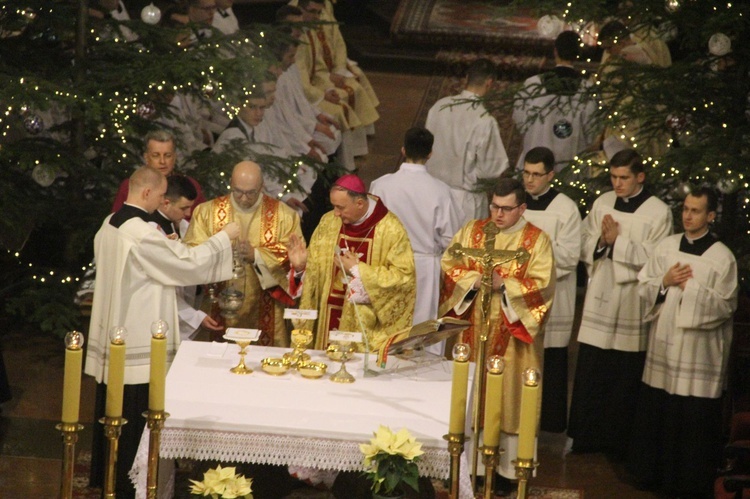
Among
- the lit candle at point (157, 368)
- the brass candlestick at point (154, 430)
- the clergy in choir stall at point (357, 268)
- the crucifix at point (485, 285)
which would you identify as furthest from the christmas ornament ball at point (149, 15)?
the brass candlestick at point (154, 430)

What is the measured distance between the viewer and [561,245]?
25.8ft

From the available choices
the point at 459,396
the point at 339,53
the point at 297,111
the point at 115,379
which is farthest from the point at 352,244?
the point at 339,53

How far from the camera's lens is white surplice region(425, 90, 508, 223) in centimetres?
998

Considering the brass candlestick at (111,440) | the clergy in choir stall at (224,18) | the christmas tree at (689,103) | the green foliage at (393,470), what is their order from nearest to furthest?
the brass candlestick at (111,440)
the green foliage at (393,470)
the christmas tree at (689,103)
the clergy in choir stall at (224,18)

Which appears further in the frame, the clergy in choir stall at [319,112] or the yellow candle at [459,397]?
the clergy in choir stall at [319,112]

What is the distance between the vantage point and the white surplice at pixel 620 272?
25.8 ft

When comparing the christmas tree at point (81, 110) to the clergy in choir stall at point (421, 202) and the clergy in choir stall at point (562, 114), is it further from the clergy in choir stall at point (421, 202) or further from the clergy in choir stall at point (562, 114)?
the clergy in choir stall at point (562, 114)

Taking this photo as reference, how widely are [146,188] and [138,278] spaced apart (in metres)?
0.47

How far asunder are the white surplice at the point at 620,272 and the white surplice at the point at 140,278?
2.55 meters

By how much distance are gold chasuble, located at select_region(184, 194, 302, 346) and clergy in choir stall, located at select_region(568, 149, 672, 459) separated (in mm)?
1990

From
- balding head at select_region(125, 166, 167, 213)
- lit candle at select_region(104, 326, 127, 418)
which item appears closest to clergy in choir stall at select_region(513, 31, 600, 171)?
balding head at select_region(125, 166, 167, 213)

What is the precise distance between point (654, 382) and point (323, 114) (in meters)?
5.60

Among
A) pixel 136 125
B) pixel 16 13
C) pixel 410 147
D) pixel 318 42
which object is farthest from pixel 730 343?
pixel 318 42

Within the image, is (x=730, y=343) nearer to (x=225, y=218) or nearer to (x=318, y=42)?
(x=225, y=218)
